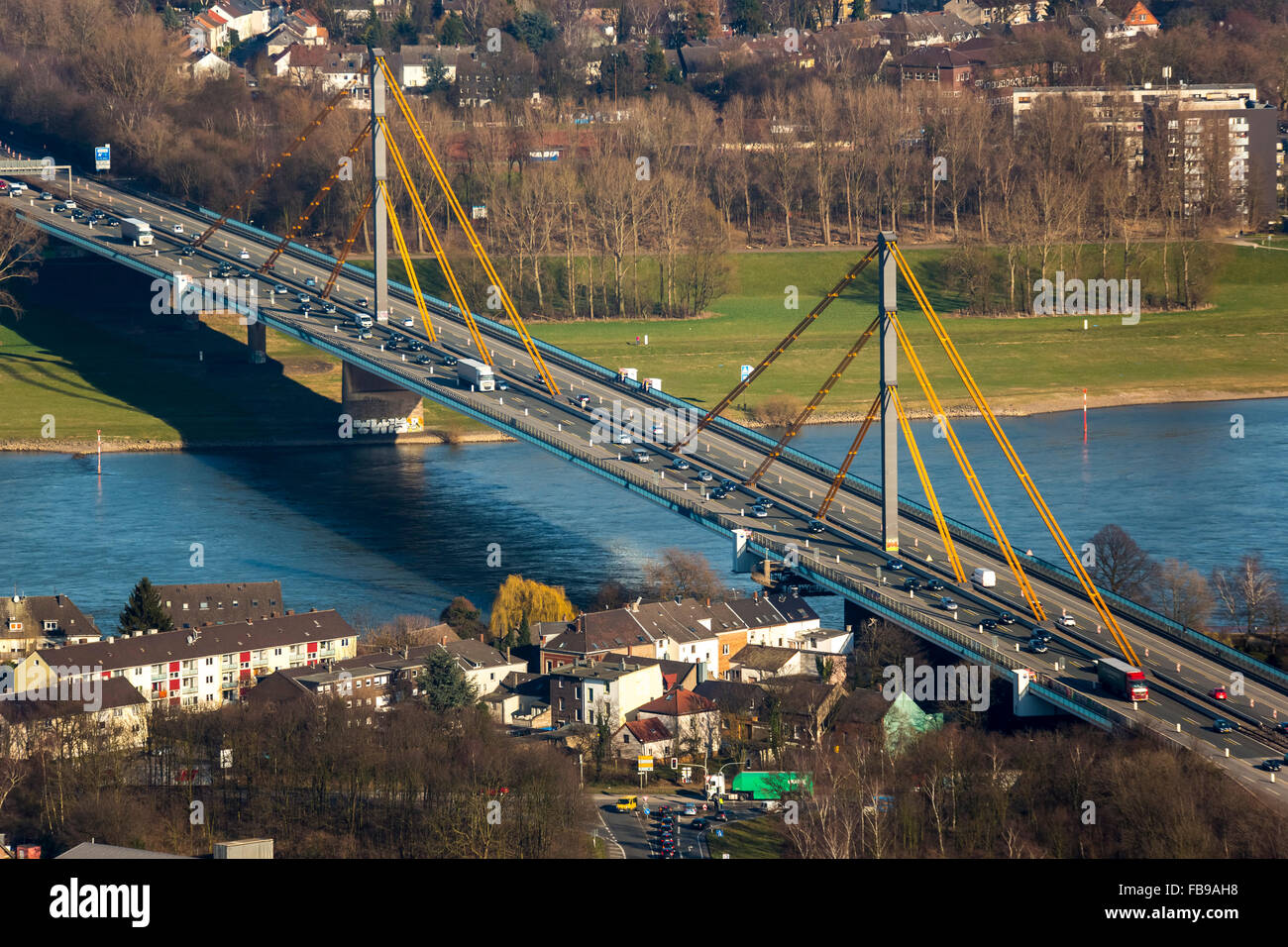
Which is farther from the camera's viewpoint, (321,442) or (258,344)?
(258,344)

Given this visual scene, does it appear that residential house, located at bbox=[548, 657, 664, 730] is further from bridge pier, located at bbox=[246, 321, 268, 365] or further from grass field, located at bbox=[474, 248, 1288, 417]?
bridge pier, located at bbox=[246, 321, 268, 365]

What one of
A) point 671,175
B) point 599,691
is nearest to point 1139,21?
point 671,175

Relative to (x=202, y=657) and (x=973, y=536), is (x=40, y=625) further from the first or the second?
(x=973, y=536)

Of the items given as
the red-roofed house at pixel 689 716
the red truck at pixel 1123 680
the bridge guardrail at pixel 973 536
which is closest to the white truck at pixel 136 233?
the bridge guardrail at pixel 973 536

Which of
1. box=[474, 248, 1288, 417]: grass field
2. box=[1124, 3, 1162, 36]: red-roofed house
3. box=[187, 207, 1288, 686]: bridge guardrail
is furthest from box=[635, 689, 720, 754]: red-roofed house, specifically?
box=[1124, 3, 1162, 36]: red-roofed house

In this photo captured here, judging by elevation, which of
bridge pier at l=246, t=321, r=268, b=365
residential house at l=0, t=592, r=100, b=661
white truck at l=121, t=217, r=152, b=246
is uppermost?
white truck at l=121, t=217, r=152, b=246

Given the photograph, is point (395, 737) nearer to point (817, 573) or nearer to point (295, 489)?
point (817, 573)
